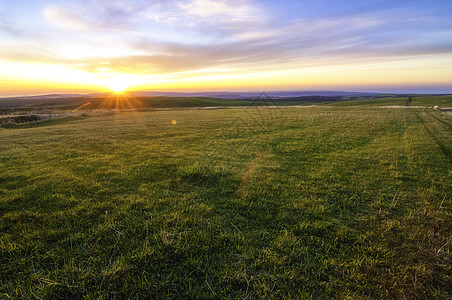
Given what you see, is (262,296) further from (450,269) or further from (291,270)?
(450,269)

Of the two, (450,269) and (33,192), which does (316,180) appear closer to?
(450,269)

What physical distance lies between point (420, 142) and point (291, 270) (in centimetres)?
1470

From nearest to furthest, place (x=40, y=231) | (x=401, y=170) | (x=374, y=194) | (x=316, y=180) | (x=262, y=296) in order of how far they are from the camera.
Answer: (x=262, y=296), (x=40, y=231), (x=374, y=194), (x=316, y=180), (x=401, y=170)

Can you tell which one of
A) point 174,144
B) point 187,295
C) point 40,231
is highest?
point 174,144

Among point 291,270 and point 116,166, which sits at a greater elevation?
point 116,166

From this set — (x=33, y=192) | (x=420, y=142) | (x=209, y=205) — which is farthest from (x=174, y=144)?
(x=420, y=142)

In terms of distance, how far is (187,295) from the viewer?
117 inches

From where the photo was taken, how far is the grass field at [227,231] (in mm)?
3084

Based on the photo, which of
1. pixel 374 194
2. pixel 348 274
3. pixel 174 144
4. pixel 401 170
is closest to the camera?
pixel 348 274

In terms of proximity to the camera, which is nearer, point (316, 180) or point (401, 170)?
point (316, 180)

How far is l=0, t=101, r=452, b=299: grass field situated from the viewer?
3.08 m

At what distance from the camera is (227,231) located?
172 inches

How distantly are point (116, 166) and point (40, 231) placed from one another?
15.5 feet

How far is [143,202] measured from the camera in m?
5.48
